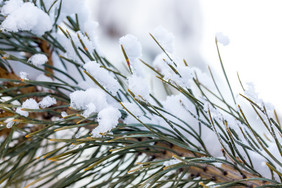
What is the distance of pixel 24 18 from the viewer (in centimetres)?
37

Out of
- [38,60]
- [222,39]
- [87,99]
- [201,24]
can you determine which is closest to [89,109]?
[87,99]

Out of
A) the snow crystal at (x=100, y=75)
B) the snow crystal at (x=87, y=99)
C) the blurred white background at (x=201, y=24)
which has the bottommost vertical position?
the snow crystal at (x=87, y=99)

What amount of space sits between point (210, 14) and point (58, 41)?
2.37 m

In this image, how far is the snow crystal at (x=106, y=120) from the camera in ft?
1.07

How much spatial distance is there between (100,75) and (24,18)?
0.12 metres

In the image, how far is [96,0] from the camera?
238 centimetres

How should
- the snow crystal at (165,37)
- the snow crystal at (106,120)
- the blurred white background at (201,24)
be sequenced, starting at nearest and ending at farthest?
the snow crystal at (106,120)
the snow crystal at (165,37)
the blurred white background at (201,24)

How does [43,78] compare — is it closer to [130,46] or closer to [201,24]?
[130,46]

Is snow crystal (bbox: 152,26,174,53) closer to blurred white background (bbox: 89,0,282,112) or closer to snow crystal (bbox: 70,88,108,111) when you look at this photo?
snow crystal (bbox: 70,88,108,111)

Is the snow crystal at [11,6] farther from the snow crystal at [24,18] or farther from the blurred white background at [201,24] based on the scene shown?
the blurred white background at [201,24]

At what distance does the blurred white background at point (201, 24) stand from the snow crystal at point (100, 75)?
184 centimetres

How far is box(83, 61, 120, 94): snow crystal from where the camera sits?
355mm

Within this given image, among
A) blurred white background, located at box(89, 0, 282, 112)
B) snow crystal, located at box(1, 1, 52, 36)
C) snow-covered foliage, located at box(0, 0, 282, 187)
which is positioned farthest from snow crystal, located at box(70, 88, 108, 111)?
blurred white background, located at box(89, 0, 282, 112)

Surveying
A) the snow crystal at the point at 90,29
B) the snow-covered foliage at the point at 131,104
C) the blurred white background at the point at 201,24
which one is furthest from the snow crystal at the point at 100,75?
the blurred white background at the point at 201,24
